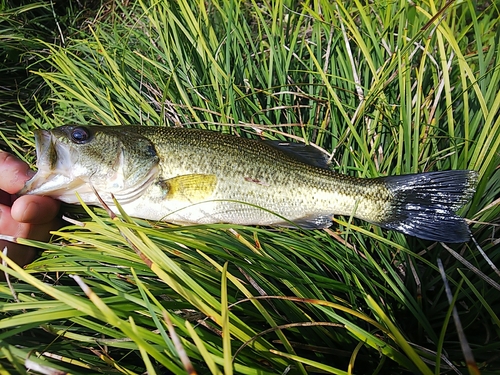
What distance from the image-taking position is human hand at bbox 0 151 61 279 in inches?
88.0

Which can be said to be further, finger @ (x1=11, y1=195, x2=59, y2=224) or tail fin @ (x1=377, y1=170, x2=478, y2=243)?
finger @ (x1=11, y1=195, x2=59, y2=224)

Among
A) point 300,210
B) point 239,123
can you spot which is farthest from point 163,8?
point 300,210

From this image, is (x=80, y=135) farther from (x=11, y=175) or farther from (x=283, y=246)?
(x=283, y=246)

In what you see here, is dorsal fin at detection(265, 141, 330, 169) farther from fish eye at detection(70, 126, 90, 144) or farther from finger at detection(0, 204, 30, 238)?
finger at detection(0, 204, 30, 238)

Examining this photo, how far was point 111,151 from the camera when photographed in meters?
2.39

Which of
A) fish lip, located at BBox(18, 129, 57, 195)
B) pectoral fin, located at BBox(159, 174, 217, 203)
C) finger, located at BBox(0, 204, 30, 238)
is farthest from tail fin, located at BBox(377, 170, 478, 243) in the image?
finger, located at BBox(0, 204, 30, 238)

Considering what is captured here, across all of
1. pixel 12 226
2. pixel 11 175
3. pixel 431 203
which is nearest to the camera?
pixel 431 203

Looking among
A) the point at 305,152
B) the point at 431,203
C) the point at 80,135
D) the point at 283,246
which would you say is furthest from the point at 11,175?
the point at 431,203

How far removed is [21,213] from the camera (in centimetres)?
222

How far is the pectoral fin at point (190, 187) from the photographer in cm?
235

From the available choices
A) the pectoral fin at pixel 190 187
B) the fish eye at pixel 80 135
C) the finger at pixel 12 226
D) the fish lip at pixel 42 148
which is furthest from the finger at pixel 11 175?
the pectoral fin at pixel 190 187

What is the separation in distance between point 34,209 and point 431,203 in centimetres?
253

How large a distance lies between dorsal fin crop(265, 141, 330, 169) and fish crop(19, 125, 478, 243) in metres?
0.09

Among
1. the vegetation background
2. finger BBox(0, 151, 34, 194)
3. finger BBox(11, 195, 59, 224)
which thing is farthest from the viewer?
finger BBox(0, 151, 34, 194)
